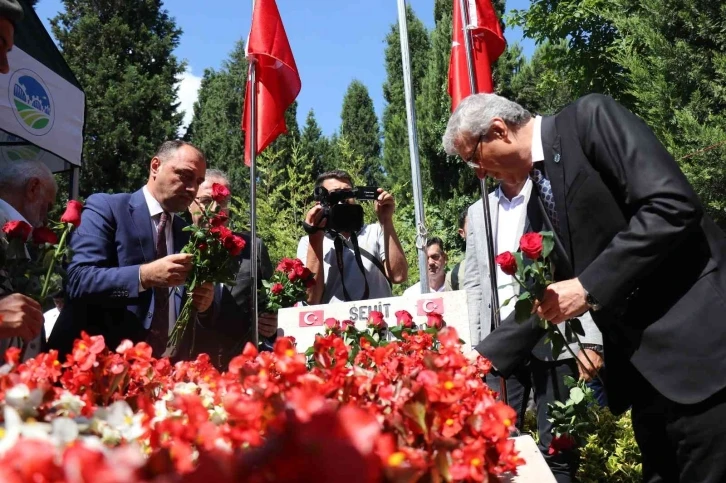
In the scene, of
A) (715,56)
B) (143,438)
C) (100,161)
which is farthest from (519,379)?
(100,161)

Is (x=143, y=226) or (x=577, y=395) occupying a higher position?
(x=143, y=226)

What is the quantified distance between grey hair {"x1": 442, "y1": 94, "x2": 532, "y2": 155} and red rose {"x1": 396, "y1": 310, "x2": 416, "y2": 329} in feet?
3.26

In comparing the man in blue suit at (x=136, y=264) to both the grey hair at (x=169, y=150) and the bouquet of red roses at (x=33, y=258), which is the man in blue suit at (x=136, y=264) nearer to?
the grey hair at (x=169, y=150)

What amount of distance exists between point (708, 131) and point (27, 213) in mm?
9082

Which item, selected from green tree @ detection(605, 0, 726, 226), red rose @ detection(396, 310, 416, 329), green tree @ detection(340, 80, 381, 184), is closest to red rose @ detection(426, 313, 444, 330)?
red rose @ detection(396, 310, 416, 329)

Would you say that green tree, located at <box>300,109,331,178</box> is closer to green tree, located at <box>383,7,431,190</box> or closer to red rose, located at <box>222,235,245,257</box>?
green tree, located at <box>383,7,431,190</box>

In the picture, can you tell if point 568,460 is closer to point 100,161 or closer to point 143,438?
point 143,438

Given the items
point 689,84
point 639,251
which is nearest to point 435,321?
point 639,251

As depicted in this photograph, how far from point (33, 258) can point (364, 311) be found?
1.59 m

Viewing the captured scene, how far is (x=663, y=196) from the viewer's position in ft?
6.51

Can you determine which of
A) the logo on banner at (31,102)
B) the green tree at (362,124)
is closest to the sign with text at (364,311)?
the logo on banner at (31,102)

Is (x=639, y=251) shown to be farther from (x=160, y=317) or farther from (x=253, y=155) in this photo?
(x=253, y=155)

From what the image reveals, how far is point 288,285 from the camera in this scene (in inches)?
153

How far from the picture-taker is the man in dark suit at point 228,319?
3.56 metres
